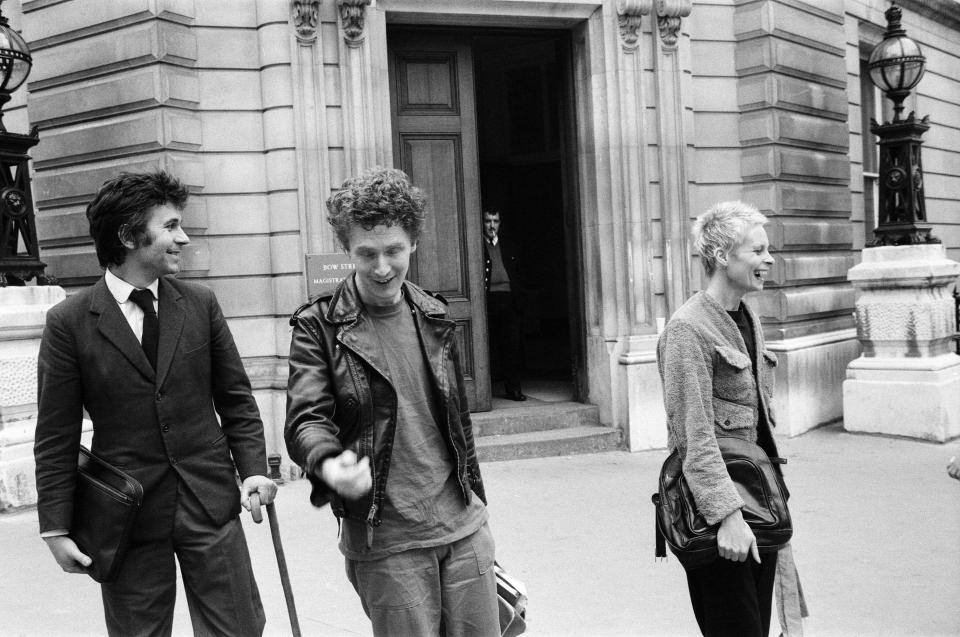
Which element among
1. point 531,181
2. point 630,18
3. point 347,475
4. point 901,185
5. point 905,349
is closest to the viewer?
point 347,475

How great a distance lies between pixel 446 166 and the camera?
920 centimetres

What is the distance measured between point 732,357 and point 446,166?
6.24 m

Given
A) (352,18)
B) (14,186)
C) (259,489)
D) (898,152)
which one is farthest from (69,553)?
(898,152)

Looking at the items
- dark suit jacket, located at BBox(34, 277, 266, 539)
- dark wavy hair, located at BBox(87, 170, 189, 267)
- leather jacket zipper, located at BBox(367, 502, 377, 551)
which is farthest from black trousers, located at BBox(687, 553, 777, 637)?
dark wavy hair, located at BBox(87, 170, 189, 267)

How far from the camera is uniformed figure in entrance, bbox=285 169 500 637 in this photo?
261 cm

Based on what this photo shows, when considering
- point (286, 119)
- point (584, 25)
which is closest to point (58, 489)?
point (286, 119)

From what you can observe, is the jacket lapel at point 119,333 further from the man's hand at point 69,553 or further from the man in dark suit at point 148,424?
the man's hand at point 69,553

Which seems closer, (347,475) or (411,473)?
(347,475)

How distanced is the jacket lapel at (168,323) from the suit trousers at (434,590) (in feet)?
3.03

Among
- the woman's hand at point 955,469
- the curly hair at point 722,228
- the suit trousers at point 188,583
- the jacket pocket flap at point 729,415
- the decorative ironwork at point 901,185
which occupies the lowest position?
the suit trousers at point 188,583

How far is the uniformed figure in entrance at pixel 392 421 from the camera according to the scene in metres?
2.61

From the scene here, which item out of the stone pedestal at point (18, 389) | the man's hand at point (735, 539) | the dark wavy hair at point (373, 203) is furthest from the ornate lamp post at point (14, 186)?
the man's hand at point (735, 539)

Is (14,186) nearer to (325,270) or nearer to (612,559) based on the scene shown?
(325,270)

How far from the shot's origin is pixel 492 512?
6855 millimetres
